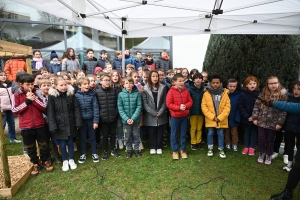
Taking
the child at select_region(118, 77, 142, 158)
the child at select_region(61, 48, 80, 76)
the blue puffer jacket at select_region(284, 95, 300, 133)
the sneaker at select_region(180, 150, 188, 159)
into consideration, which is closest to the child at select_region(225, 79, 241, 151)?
the blue puffer jacket at select_region(284, 95, 300, 133)

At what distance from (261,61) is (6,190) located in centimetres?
573

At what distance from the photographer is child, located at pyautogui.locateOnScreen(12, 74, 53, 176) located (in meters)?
3.55

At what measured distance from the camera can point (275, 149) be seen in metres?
4.32

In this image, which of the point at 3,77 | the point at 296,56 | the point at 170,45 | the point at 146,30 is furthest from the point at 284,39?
the point at 3,77

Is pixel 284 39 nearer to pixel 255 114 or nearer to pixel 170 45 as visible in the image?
pixel 255 114

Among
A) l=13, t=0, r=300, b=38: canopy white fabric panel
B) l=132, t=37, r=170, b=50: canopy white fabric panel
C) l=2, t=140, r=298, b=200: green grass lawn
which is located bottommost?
l=2, t=140, r=298, b=200: green grass lawn

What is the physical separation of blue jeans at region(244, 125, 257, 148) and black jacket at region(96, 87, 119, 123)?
284 cm

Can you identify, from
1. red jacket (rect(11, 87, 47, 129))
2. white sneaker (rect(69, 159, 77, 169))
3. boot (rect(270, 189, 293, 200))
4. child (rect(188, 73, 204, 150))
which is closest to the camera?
boot (rect(270, 189, 293, 200))

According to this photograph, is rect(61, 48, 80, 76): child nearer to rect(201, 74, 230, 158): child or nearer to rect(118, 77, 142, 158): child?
rect(118, 77, 142, 158): child

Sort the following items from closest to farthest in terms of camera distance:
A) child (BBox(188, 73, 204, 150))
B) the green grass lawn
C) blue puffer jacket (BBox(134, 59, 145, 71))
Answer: the green grass lawn, child (BBox(188, 73, 204, 150)), blue puffer jacket (BBox(134, 59, 145, 71))

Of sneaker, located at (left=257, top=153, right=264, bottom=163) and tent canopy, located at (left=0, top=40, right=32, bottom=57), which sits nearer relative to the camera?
tent canopy, located at (left=0, top=40, right=32, bottom=57)

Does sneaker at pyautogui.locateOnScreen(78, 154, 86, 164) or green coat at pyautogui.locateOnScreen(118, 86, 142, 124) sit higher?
green coat at pyautogui.locateOnScreen(118, 86, 142, 124)

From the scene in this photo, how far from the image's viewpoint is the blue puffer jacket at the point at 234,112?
447 cm

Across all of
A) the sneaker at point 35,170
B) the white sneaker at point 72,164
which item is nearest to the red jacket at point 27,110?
the sneaker at point 35,170
